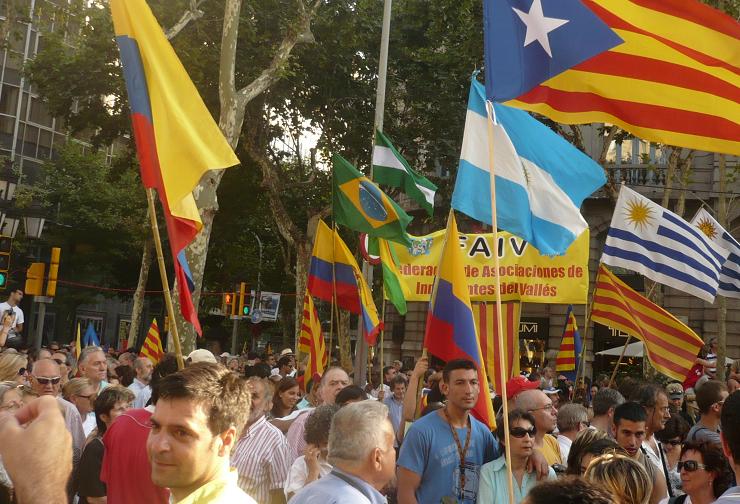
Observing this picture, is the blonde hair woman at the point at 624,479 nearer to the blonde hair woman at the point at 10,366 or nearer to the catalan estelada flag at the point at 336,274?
the blonde hair woman at the point at 10,366

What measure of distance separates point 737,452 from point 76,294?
43.6m

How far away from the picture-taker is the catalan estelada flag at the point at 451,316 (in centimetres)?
736

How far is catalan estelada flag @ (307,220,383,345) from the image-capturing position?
13102 mm

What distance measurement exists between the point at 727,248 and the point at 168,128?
9.41m

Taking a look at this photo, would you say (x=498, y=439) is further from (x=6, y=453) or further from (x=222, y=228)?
(x=222, y=228)

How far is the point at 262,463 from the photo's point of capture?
6.24 metres

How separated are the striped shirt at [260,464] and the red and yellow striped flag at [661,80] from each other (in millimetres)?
2723

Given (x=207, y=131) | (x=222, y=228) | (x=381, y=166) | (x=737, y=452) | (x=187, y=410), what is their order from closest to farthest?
(x=187, y=410) < (x=737, y=452) < (x=207, y=131) < (x=381, y=166) < (x=222, y=228)

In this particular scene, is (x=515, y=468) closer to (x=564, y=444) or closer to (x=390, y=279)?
(x=564, y=444)

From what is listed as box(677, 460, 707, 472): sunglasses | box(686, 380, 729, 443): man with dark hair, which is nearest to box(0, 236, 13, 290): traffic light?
box(686, 380, 729, 443): man with dark hair

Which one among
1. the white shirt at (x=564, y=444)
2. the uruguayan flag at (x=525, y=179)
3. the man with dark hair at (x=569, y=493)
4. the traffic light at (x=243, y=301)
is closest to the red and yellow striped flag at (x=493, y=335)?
the uruguayan flag at (x=525, y=179)

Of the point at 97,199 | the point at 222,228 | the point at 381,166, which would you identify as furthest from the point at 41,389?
the point at 97,199

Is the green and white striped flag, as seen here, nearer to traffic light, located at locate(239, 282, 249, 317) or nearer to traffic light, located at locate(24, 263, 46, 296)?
traffic light, located at locate(24, 263, 46, 296)

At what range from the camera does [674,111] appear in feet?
20.6
